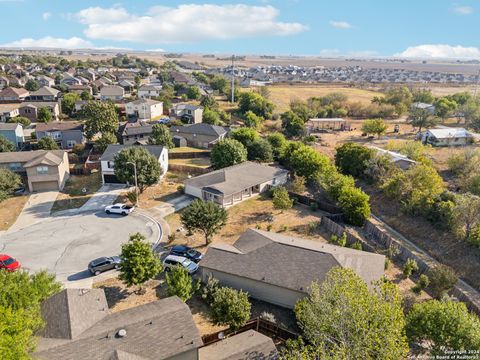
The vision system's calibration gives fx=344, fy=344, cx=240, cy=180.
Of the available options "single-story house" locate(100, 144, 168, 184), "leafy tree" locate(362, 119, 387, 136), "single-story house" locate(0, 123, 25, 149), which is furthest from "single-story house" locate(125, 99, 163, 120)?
"leafy tree" locate(362, 119, 387, 136)

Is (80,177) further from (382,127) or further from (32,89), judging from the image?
(32,89)

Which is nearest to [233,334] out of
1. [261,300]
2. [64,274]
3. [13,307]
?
[261,300]

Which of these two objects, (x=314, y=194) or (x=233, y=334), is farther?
(x=314, y=194)

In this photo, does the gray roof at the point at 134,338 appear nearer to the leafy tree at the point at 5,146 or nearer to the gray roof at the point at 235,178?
the gray roof at the point at 235,178

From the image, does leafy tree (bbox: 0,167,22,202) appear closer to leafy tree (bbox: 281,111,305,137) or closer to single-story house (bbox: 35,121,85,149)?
single-story house (bbox: 35,121,85,149)

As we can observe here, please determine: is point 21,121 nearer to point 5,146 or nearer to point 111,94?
point 5,146

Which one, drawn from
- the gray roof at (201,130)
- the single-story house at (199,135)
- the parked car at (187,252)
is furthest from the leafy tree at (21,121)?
the parked car at (187,252)

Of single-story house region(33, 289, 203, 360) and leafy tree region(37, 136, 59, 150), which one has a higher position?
leafy tree region(37, 136, 59, 150)
